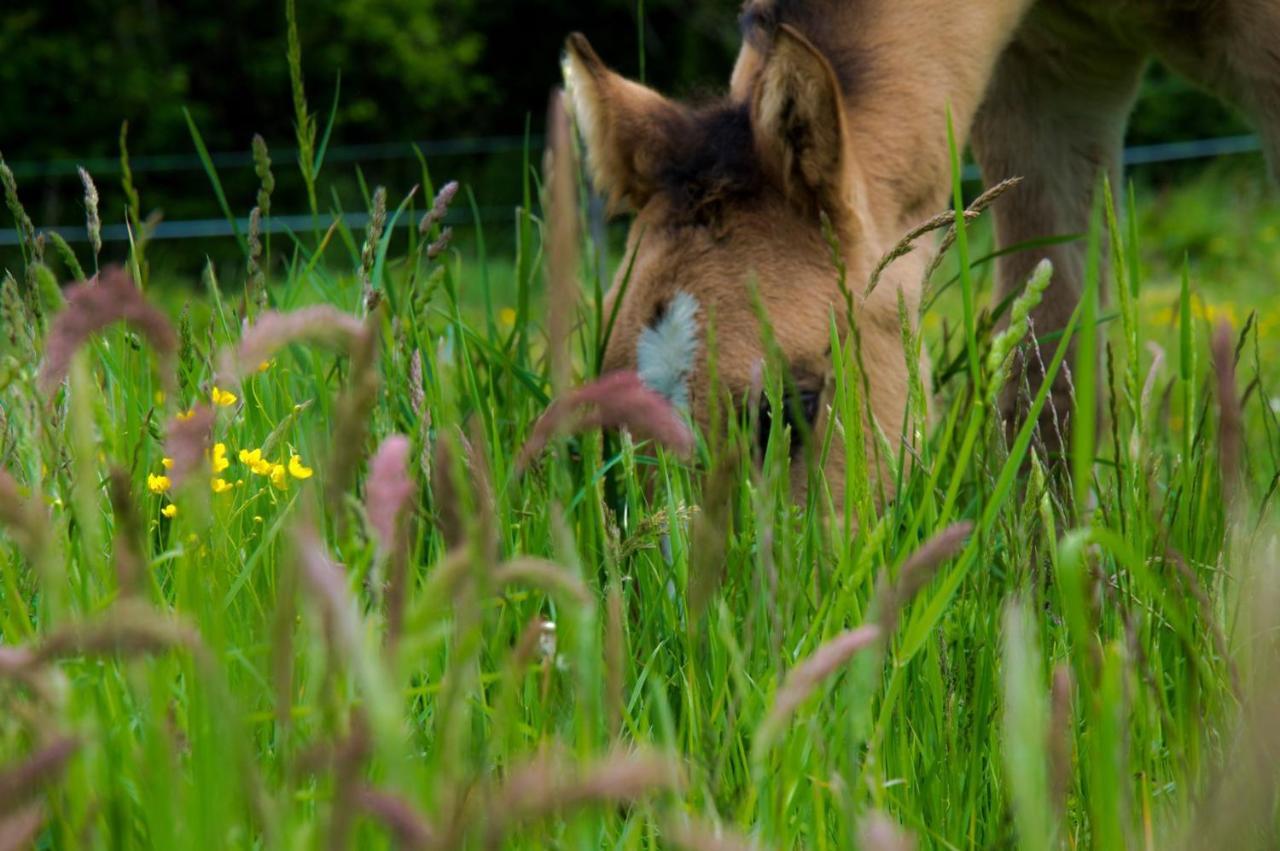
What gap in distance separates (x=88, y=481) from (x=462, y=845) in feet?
1.07

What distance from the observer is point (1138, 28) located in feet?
9.71

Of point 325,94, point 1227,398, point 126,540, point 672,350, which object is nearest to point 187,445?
point 126,540

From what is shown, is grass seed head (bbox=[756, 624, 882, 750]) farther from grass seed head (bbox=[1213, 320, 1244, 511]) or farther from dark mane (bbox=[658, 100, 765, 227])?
dark mane (bbox=[658, 100, 765, 227])

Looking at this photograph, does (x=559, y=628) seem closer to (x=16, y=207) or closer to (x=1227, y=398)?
(x=1227, y=398)

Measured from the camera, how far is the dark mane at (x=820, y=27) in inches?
109

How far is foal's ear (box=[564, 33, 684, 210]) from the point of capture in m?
2.71

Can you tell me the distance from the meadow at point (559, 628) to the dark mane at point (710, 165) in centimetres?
49

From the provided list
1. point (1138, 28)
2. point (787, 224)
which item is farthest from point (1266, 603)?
point (1138, 28)

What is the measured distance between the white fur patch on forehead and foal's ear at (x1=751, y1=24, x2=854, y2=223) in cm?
33

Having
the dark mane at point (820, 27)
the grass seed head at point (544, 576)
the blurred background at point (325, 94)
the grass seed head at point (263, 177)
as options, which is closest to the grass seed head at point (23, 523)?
the grass seed head at point (544, 576)

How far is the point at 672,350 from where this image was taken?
2369 mm

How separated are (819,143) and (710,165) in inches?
7.9

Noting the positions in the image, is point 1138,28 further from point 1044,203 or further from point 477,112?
point 477,112

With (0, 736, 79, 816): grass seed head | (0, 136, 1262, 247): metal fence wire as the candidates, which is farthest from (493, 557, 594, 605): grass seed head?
(0, 136, 1262, 247): metal fence wire
